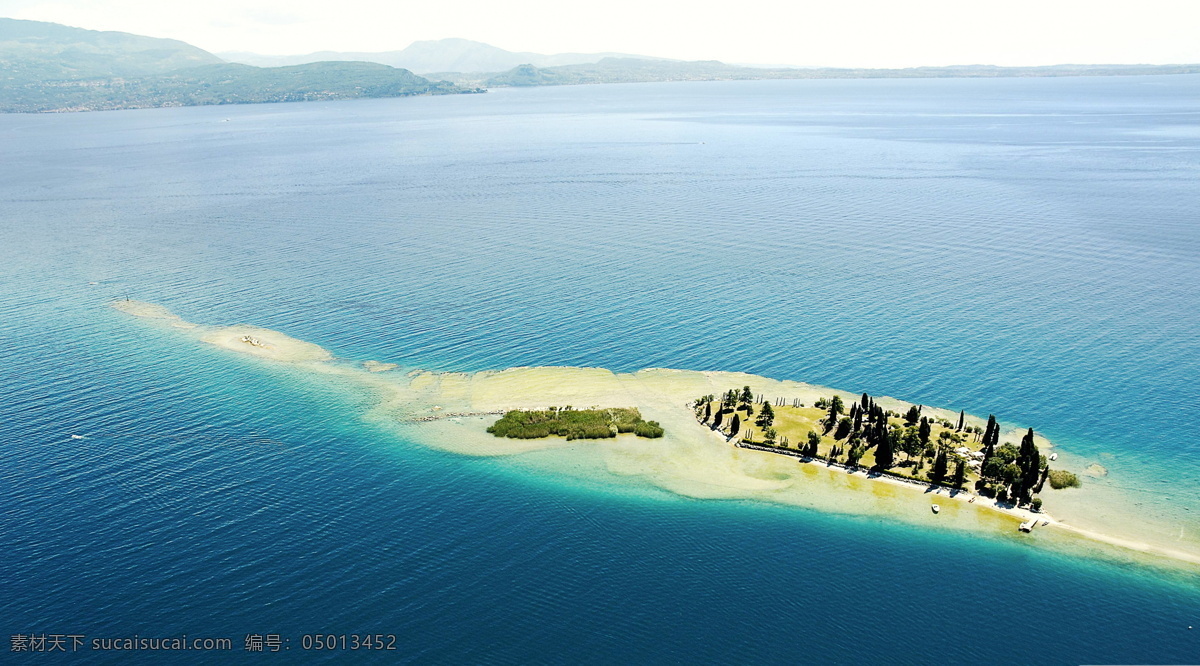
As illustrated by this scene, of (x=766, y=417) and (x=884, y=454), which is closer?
(x=884, y=454)

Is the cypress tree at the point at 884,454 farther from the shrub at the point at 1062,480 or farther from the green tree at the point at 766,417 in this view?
the shrub at the point at 1062,480

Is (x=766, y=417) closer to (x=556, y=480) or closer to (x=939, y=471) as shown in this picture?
(x=939, y=471)

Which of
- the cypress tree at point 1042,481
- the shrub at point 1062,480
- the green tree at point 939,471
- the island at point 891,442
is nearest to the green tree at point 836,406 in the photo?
the island at point 891,442

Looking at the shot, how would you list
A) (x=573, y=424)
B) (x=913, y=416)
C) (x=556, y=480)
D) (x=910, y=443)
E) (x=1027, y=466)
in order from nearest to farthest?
(x=1027, y=466), (x=556, y=480), (x=910, y=443), (x=913, y=416), (x=573, y=424)

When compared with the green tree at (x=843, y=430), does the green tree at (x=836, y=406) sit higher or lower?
higher

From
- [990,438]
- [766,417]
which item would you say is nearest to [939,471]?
[990,438]

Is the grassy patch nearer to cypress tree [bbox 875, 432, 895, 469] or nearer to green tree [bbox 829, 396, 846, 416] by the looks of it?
green tree [bbox 829, 396, 846, 416]

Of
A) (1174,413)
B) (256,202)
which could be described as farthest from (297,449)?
(256,202)
